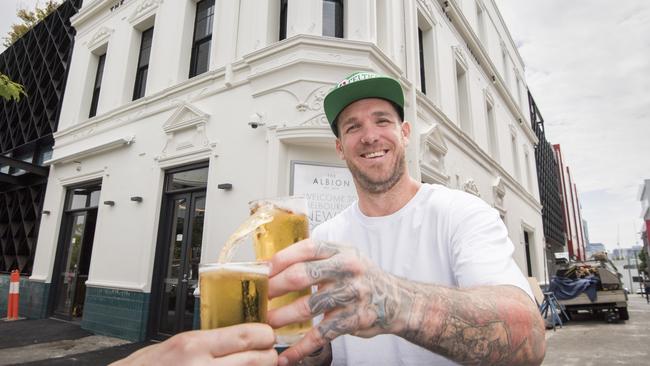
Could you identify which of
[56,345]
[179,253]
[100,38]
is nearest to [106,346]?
[56,345]

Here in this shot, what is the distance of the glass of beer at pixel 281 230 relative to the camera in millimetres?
908

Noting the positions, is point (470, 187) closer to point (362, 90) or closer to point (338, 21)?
point (338, 21)

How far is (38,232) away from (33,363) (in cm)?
596

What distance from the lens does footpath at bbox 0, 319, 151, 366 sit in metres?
5.29

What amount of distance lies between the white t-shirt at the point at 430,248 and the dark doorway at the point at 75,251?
9097 mm

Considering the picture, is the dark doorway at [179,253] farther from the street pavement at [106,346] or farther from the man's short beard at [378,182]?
the man's short beard at [378,182]

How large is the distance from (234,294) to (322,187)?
4.87m

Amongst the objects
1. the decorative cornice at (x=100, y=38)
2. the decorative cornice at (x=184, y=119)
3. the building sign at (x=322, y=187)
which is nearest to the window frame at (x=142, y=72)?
the decorative cornice at (x=100, y=38)

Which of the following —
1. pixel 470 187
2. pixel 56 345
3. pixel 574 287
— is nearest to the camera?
pixel 56 345

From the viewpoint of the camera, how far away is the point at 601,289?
9.80 meters

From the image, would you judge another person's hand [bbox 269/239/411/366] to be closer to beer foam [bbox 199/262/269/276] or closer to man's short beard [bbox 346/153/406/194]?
beer foam [bbox 199/262/269/276]

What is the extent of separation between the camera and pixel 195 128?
274 inches

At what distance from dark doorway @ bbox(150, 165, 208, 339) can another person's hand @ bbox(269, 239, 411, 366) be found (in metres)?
6.09

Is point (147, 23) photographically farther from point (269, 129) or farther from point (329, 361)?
point (329, 361)
